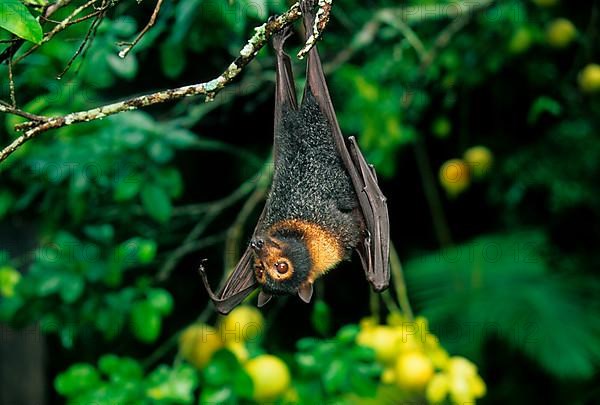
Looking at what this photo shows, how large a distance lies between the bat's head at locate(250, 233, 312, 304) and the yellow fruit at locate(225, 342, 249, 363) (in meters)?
0.86

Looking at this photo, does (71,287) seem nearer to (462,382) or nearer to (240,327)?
(240,327)

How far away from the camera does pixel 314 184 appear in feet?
7.36

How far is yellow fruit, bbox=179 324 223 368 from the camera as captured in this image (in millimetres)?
3205

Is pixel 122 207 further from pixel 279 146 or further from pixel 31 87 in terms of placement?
pixel 279 146

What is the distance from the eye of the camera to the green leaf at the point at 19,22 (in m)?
1.48

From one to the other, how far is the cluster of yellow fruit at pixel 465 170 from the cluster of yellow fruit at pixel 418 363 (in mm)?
1287

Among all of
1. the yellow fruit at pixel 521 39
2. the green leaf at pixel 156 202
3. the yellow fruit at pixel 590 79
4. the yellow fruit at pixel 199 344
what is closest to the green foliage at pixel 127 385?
the yellow fruit at pixel 199 344

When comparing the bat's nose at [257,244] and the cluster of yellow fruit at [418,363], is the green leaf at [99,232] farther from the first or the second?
the bat's nose at [257,244]

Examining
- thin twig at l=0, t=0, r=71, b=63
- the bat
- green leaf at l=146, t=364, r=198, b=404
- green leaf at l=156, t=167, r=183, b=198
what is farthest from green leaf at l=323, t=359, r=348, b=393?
thin twig at l=0, t=0, r=71, b=63

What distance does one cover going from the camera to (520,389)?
4.77 metres

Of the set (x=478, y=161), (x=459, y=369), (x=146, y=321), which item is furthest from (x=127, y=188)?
(x=478, y=161)

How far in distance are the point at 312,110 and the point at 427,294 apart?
247 centimetres

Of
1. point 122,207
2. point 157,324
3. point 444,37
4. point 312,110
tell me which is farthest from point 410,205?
point 312,110

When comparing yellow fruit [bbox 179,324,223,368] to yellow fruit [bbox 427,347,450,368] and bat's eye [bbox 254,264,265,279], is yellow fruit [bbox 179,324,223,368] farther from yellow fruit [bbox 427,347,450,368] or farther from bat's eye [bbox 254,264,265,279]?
bat's eye [bbox 254,264,265,279]
